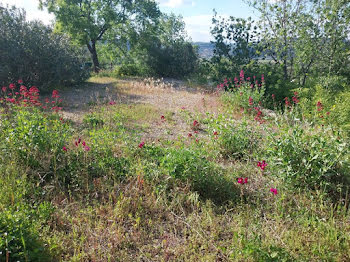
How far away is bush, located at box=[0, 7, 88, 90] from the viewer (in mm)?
8887

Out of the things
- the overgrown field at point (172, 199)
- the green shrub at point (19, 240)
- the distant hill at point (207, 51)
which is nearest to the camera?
the green shrub at point (19, 240)

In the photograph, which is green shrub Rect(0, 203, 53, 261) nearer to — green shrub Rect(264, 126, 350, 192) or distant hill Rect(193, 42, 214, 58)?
green shrub Rect(264, 126, 350, 192)

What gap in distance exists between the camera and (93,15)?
1612cm

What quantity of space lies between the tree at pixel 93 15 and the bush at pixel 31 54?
467 centimetres

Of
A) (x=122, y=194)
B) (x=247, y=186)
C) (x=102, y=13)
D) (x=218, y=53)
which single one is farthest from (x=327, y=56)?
(x=102, y=13)

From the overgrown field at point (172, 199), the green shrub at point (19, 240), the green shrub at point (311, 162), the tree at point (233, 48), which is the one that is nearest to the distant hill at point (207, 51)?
the tree at point (233, 48)

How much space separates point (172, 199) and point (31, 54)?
8.72 m

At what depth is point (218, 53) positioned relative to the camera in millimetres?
11922

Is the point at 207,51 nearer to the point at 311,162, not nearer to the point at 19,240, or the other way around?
the point at 311,162

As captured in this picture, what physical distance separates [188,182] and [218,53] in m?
9.71

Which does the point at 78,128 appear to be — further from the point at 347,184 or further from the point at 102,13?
the point at 102,13

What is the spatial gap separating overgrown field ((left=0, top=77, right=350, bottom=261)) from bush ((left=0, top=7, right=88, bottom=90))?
6079mm

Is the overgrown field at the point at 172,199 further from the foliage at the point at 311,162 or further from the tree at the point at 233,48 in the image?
the tree at the point at 233,48

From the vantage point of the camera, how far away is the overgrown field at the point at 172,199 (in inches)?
94.4
